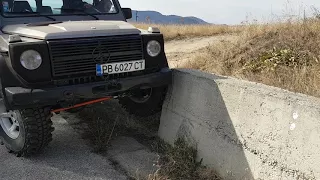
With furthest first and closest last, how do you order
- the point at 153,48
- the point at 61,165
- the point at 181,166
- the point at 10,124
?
the point at 10,124 → the point at 153,48 → the point at 61,165 → the point at 181,166

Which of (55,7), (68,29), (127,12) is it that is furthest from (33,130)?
(127,12)

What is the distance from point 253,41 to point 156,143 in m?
2.79

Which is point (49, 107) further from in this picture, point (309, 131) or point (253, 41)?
point (253, 41)

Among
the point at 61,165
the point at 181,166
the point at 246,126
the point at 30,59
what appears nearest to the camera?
the point at 246,126

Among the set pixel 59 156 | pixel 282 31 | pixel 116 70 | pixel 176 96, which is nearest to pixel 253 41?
pixel 282 31

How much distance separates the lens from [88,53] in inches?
162

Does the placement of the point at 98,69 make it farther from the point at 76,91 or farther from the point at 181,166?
the point at 181,166

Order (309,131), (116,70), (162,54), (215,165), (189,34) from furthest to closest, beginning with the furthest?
(189,34) → (162,54) → (116,70) → (215,165) → (309,131)

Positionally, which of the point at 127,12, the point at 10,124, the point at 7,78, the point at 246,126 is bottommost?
the point at 10,124

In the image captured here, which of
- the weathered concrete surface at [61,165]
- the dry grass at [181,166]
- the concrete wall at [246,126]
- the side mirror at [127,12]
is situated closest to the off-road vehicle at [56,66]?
the weathered concrete surface at [61,165]

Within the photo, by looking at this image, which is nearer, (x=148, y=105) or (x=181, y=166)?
(x=181, y=166)

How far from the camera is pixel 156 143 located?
4.85 m

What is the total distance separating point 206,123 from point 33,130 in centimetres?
178

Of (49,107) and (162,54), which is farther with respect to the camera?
(162,54)
